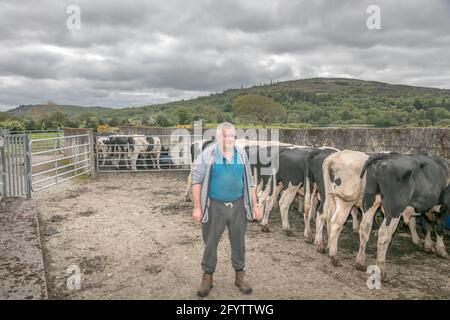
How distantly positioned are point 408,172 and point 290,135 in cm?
568

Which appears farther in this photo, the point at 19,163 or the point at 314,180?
the point at 19,163

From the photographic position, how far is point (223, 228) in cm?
406

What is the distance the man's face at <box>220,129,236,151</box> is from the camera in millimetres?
3947

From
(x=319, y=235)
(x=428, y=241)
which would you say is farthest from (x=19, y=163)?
(x=428, y=241)

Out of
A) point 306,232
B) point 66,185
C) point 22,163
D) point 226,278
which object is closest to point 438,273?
point 306,232

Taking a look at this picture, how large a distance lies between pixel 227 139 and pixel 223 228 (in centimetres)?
100

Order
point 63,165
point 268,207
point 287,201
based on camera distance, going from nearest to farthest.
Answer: point 287,201
point 268,207
point 63,165

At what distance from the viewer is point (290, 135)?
1053 cm

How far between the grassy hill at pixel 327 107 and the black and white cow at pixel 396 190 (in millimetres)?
8386

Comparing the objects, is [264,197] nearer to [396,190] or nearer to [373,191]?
[373,191]

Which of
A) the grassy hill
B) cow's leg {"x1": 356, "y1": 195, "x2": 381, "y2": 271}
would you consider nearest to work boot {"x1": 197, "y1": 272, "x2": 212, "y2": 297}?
cow's leg {"x1": 356, "y1": 195, "x2": 381, "y2": 271}

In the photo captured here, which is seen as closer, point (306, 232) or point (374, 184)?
point (374, 184)
